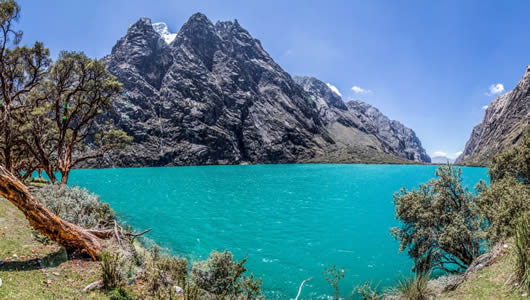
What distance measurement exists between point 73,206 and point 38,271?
32.3ft

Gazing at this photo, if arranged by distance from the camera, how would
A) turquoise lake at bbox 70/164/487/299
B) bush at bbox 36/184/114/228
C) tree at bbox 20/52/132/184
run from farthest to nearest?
tree at bbox 20/52/132/184, turquoise lake at bbox 70/164/487/299, bush at bbox 36/184/114/228

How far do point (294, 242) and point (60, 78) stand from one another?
30398 mm

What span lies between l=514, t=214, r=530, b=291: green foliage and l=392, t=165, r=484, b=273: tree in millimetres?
8053

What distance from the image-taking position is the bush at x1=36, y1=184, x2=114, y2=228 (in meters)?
13.9

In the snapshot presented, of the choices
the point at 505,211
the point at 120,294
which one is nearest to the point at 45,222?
the point at 120,294

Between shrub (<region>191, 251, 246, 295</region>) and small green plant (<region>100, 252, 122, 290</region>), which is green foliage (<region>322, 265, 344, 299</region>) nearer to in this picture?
shrub (<region>191, 251, 246, 295</region>)

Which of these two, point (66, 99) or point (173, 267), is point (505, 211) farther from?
point (66, 99)

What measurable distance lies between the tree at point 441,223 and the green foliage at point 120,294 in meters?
16.5

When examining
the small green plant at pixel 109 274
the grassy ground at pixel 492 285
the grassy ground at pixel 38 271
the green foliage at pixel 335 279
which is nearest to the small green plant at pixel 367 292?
the green foliage at pixel 335 279

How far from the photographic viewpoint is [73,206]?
15.9 m

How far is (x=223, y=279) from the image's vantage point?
11000 millimetres

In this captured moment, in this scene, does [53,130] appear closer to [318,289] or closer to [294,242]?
[294,242]

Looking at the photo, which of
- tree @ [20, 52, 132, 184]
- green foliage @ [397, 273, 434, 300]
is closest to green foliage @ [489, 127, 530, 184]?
green foliage @ [397, 273, 434, 300]

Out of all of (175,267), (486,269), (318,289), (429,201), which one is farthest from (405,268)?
(175,267)
